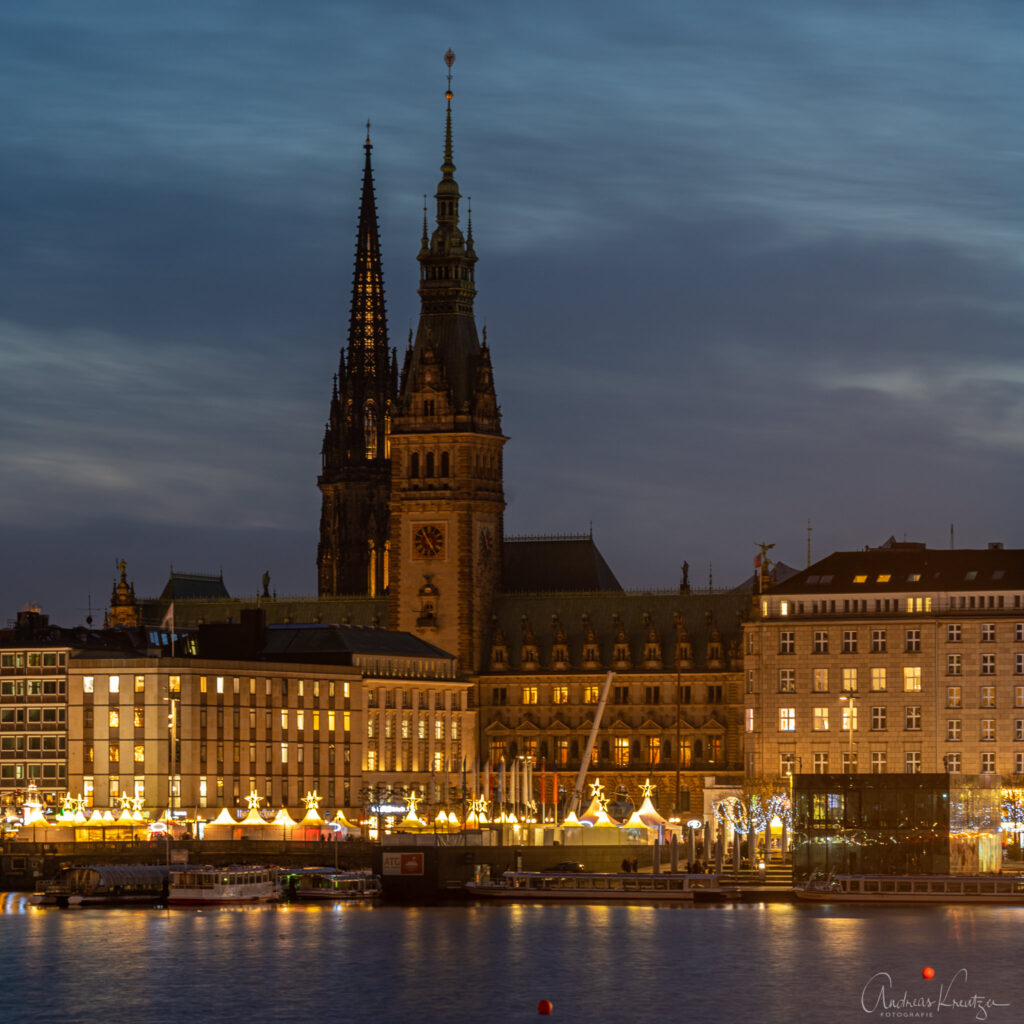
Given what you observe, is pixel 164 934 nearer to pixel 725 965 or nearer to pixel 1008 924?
pixel 725 965

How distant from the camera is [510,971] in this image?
174875 millimetres

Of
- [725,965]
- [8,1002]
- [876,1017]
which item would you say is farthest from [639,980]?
[8,1002]

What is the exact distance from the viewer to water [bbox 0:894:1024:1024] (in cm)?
16125

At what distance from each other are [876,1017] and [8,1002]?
43139 mm

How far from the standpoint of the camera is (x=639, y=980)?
171250 mm
